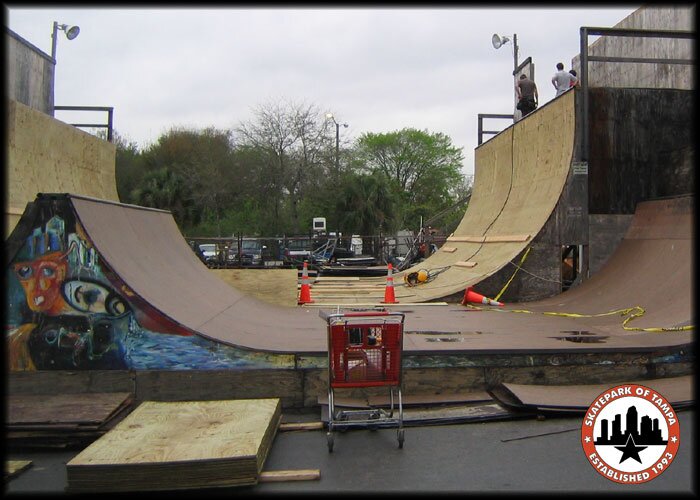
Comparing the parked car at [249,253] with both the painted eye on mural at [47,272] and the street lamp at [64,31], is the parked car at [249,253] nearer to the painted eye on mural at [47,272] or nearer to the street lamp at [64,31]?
the street lamp at [64,31]

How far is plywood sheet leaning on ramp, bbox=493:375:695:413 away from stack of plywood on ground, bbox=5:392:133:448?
11.5ft

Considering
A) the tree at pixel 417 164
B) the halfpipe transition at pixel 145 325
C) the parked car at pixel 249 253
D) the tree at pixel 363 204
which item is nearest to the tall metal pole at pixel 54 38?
the parked car at pixel 249 253

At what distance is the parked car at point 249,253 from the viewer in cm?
2111

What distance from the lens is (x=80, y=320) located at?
196 inches

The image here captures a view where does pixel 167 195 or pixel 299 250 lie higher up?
pixel 167 195

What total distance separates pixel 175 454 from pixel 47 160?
1049cm

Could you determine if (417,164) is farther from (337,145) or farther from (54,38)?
(54,38)

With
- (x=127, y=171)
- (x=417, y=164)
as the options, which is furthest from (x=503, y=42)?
(x=417, y=164)

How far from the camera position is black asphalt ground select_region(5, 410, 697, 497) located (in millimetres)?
3582

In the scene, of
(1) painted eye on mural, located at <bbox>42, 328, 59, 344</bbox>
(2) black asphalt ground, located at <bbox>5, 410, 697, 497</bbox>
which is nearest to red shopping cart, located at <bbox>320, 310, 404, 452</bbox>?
(2) black asphalt ground, located at <bbox>5, 410, 697, 497</bbox>

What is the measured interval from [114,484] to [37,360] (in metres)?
2.01

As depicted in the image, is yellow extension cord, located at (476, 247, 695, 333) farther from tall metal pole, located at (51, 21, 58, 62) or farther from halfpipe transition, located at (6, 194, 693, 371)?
tall metal pole, located at (51, 21, 58, 62)

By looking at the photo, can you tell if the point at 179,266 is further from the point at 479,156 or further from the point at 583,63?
the point at 479,156

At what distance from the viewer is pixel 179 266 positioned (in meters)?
7.68
